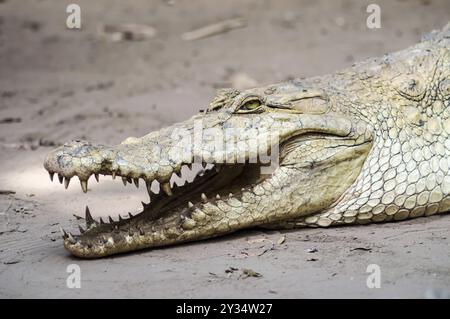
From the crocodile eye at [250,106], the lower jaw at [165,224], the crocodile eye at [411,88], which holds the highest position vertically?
the crocodile eye at [411,88]

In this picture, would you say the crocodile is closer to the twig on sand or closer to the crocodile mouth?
the crocodile mouth

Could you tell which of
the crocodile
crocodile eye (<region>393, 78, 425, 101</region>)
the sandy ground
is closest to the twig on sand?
the sandy ground

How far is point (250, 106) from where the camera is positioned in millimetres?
4117

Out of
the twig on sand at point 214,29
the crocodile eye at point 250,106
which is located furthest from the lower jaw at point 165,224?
the twig on sand at point 214,29

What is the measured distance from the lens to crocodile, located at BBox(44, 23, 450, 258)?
383 cm

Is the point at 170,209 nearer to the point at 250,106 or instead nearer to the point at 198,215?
the point at 198,215

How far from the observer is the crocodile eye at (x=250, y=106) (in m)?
4.10

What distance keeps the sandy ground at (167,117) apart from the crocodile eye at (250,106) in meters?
0.67

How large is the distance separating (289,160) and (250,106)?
14.4 inches

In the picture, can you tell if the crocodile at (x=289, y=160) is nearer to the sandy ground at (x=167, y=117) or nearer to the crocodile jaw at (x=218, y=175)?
the crocodile jaw at (x=218, y=175)

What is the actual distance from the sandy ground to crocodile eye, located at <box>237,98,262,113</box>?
67cm

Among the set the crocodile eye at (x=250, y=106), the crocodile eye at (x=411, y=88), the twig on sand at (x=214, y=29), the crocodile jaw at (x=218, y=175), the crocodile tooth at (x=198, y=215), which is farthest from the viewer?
the twig on sand at (x=214, y=29)

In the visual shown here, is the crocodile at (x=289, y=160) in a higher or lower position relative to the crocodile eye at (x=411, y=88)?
lower
